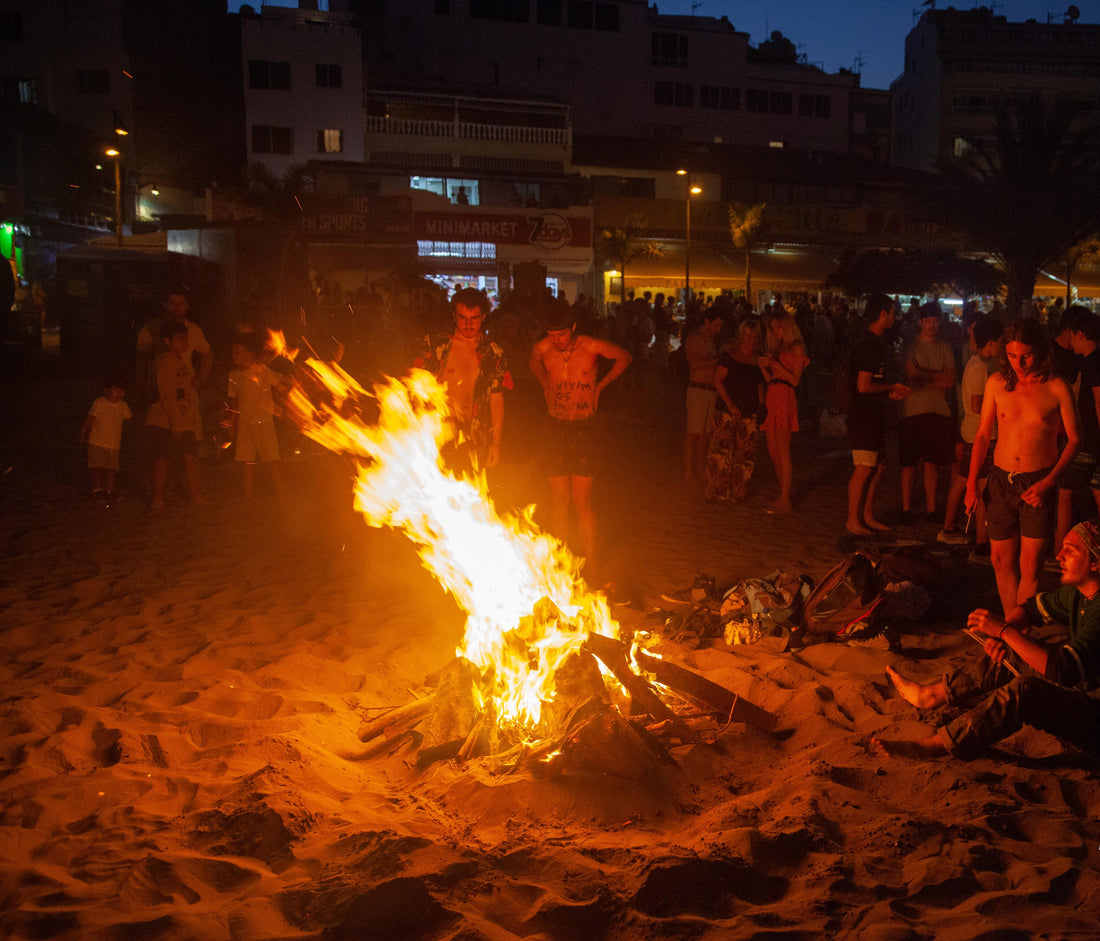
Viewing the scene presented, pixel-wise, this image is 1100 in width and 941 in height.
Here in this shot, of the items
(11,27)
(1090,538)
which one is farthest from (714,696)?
(11,27)

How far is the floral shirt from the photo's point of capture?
6.82 m

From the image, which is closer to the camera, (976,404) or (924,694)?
(924,694)

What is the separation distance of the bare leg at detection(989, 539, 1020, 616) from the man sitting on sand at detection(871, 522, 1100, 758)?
47.7 inches

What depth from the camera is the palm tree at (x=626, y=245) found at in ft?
114

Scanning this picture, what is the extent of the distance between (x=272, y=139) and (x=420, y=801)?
1713 inches

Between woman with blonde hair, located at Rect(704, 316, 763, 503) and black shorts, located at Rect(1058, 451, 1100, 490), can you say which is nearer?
black shorts, located at Rect(1058, 451, 1100, 490)

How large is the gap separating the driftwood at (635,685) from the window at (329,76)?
4262 centimetres

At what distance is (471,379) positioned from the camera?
268 inches

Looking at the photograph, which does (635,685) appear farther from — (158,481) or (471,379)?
(158,481)

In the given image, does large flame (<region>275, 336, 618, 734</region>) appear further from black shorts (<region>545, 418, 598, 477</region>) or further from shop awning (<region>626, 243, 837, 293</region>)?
shop awning (<region>626, 243, 837, 293</region>)

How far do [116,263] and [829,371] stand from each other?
1652 cm

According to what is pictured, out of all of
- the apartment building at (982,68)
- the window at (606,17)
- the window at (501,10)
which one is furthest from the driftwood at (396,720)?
the apartment building at (982,68)

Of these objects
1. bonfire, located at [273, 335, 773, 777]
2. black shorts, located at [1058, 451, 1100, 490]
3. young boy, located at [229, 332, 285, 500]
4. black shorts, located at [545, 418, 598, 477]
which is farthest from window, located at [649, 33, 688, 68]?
bonfire, located at [273, 335, 773, 777]

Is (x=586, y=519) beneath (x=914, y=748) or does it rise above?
above
